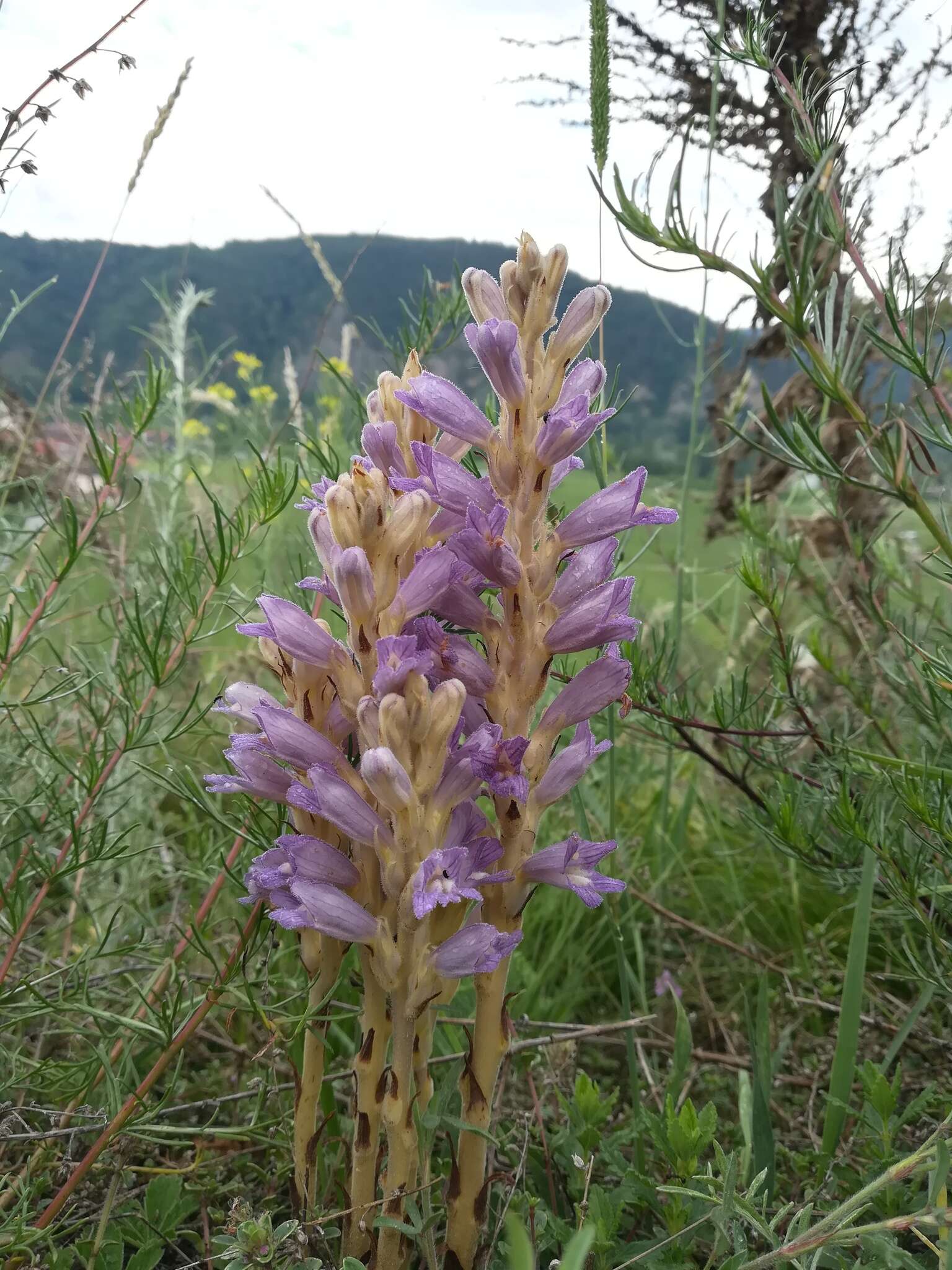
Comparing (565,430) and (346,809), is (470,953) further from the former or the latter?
(565,430)

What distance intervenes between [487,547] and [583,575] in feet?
0.53

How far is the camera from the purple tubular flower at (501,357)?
1.14 m

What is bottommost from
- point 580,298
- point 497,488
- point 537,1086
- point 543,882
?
point 537,1086

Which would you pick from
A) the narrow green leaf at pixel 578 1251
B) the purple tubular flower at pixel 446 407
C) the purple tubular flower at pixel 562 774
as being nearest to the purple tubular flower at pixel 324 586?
the purple tubular flower at pixel 446 407

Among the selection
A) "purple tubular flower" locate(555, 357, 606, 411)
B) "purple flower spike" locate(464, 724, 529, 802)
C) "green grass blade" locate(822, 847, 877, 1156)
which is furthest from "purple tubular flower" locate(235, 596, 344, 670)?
"green grass blade" locate(822, 847, 877, 1156)

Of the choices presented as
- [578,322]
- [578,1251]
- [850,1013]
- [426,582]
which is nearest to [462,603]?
[426,582]

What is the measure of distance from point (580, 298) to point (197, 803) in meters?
0.97

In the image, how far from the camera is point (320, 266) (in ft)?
8.36

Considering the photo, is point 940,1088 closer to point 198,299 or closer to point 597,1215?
A: point 597,1215

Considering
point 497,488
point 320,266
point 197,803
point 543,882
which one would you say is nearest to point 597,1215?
point 543,882

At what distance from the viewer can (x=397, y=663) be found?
1.07 meters

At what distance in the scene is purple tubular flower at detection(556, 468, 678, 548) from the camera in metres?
1.19

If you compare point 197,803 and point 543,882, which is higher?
point 543,882

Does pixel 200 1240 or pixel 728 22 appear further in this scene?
pixel 728 22
